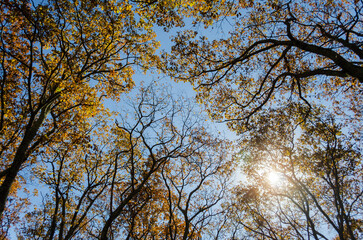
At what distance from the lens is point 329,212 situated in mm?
14164

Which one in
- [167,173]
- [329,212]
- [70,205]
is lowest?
[329,212]

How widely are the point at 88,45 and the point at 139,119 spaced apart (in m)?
4.71

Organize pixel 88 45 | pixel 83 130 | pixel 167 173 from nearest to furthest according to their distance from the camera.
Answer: pixel 88 45, pixel 83 130, pixel 167 173

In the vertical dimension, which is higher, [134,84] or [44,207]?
[134,84]

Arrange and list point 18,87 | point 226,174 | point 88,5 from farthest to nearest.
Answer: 1. point 226,174
2. point 18,87
3. point 88,5

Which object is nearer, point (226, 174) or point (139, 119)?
point (139, 119)

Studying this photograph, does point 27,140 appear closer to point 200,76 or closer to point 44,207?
point 200,76

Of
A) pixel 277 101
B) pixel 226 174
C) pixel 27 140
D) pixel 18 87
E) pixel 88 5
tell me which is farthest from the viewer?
pixel 226 174

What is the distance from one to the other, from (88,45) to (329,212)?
19541 mm

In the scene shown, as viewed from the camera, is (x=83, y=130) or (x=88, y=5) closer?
(x=88, y=5)

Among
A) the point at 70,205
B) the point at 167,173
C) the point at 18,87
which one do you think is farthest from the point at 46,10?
the point at 70,205

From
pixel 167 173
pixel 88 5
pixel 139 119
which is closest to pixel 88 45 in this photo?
pixel 88 5

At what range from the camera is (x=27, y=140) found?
6.74 meters

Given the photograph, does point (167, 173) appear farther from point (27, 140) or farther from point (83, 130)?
point (27, 140)
